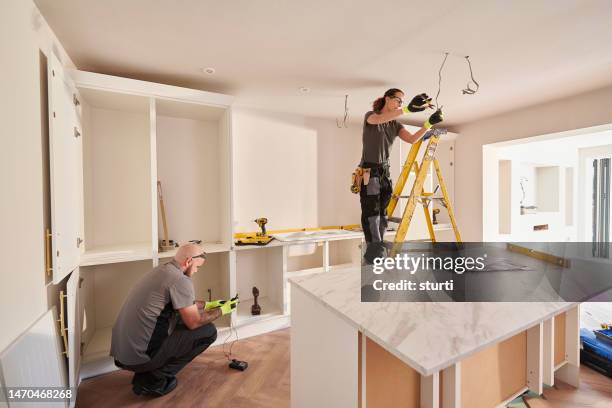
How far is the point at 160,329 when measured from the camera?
6.32ft

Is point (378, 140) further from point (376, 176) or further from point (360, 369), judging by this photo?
point (360, 369)

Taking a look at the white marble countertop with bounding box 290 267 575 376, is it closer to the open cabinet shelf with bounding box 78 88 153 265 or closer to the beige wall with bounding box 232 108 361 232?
the open cabinet shelf with bounding box 78 88 153 265

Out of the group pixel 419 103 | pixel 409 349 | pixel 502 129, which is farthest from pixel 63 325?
pixel 502 129

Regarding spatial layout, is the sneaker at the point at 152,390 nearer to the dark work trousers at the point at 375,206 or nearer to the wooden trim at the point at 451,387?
the dark work trousers at the point at 375,206

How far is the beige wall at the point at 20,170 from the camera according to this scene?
3.75 feet

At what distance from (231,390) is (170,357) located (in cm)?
50

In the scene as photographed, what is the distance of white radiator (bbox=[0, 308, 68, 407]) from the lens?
1117mm

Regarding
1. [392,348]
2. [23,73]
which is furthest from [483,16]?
[23,73]

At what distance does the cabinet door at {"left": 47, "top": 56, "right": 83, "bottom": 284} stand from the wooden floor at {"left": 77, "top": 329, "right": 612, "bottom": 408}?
96 cm

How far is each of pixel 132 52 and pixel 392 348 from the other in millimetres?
2390

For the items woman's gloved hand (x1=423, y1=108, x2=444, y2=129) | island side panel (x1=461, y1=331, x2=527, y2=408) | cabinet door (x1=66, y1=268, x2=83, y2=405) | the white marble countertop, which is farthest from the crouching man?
woman's gloved hand (x1=423, y1=108, x2=444, y2=129)

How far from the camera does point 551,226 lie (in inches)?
192

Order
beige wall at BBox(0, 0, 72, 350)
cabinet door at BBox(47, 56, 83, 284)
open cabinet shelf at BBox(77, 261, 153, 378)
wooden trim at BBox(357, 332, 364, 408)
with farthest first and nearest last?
open cabinet shelf at BBox(77, 261, 153, 378) → cabinet door at BBox(47, 56, 83, 284) → beige wall at BBox(0, 0, 72, 350) → wooden trim at BBox(357, 332, 364, 408)

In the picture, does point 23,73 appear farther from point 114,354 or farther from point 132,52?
point 114,354
